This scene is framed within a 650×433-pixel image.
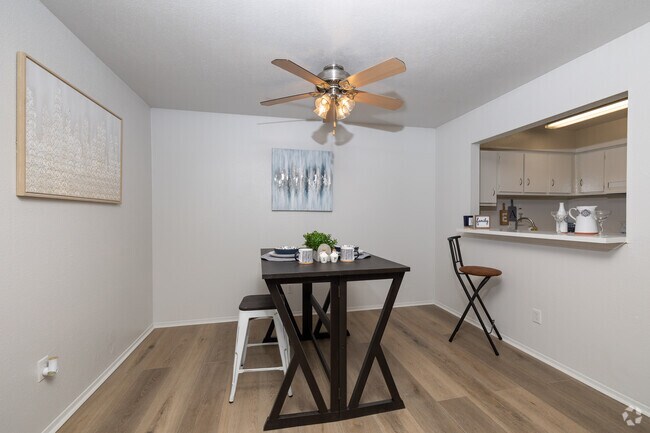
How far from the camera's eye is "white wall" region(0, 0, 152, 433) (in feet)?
4.53

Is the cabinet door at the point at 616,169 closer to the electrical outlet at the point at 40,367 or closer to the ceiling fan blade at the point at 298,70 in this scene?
the ceiling fan blade at the point at 298,70

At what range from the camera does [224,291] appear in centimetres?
338

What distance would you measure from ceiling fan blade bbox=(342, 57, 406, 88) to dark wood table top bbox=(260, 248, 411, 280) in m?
1.20

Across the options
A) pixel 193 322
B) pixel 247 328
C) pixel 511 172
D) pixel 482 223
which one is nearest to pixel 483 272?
pixel 482 223

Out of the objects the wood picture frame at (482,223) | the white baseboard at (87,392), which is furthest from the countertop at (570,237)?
the white baseboard at (87,392)

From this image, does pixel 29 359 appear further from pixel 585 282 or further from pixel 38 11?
pixel 585 282

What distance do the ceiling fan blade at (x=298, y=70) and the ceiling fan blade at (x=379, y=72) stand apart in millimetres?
161

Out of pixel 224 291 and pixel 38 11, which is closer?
pixel 38 11

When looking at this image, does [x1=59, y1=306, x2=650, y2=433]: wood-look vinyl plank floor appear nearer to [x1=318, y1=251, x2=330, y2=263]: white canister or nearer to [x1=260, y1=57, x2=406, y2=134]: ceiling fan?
[x1=318, y1=251, x2=330, y2=263]: white canister

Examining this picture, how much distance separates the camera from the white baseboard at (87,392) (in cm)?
167

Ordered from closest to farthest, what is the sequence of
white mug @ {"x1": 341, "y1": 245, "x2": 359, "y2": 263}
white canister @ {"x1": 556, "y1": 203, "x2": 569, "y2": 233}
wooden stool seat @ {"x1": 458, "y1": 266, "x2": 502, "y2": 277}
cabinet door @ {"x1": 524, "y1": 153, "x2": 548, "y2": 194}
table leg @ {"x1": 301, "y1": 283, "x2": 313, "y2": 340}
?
white mug @ {"x1": 341, "y1": 245, "x2": 359, "y2": 263}, white canister @ {"x1": 556, "y1": 203, "x2": 569, "y2": 233}, wooden stool seat @ {"x1": 458, "y1": 266, "x2": 502, "y2": 277}, table leg @ {"x1": 301, "y1": 283, "x2": 313, "y2": 340}, cabinet door @ {"x1": 524, "y1": 153, "x2": 548, "y2": 194}

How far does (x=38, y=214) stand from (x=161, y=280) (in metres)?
1.83

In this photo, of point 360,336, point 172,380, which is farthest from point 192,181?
point 360,336

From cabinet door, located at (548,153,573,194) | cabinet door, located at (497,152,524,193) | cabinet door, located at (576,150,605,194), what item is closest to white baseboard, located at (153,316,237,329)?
cabinet door, located at (497,152,524,193)
